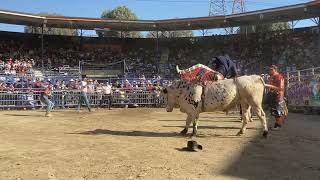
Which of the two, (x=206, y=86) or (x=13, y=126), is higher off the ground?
(x=206, y=86)

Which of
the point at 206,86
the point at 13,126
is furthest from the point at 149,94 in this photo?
the point at 206,86

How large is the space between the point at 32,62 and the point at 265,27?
24.3m

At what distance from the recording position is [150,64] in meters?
43.1

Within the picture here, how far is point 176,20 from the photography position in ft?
136

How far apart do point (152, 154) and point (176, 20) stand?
1301 inches

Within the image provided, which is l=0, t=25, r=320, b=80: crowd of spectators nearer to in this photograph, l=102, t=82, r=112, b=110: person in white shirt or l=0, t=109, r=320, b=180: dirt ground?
l=102, t=82, r=112, b=110: person in white shirt

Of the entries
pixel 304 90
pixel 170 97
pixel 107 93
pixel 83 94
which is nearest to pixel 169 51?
pixel 107 93

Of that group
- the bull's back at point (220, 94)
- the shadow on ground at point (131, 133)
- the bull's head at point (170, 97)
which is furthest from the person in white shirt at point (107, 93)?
the bull's back at point (220, 94)

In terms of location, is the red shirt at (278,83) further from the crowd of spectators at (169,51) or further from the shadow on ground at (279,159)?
the crowd of spectators at (169,51)

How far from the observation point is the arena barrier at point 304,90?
20.1 m

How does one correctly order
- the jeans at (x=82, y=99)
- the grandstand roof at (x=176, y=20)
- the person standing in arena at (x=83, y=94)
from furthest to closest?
the grandstand roof at (x=176, y=20) < the jeans at (x=82, y=99) < the person standing in arena at (x=83, y=94)

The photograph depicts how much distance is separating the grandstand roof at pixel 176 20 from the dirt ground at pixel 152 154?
999 inches

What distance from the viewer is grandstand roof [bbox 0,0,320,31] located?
1465 inches

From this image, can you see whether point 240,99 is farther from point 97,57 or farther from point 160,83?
point 97,57
